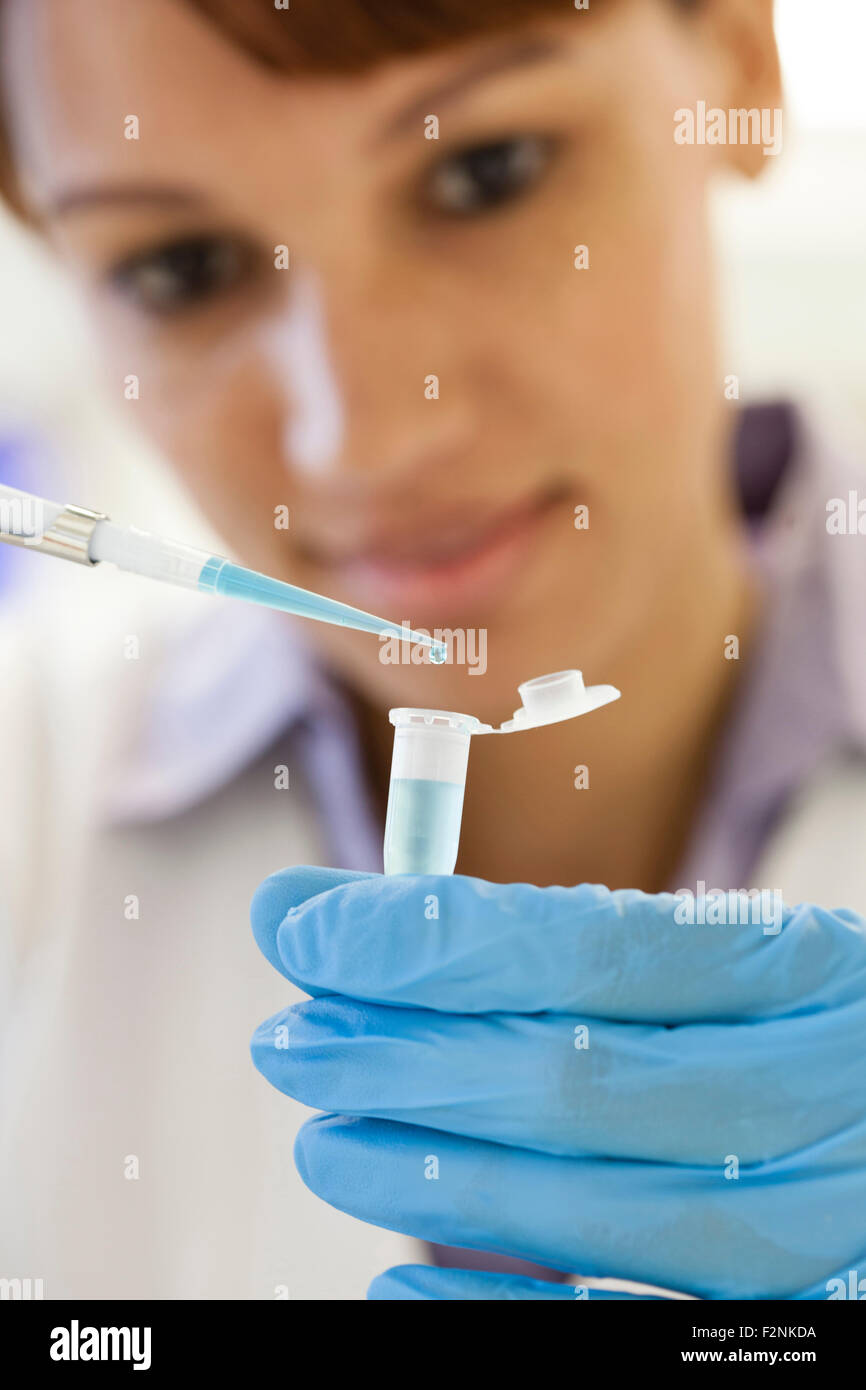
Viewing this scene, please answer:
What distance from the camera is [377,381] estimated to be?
30.8 inches

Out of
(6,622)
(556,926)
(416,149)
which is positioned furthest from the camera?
(6,622)

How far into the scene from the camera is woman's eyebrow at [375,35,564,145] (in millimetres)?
705

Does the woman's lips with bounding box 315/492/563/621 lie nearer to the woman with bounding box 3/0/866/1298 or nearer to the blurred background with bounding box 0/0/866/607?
the woman with bounding box 3/0/866/1298

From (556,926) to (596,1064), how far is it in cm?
7

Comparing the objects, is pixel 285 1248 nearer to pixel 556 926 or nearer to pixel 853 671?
pixel 556 926

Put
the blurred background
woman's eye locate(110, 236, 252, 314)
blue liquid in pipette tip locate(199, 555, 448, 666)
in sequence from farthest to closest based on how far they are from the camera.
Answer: the blurred background → woman's eye locate(110, 236, 252, 314) → blue liquid in pipette tip locate(199, 555, 448, 666)

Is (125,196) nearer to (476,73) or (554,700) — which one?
(476,73)

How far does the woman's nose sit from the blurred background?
7.7 inches

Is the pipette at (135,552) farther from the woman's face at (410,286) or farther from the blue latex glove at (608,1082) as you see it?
the woman's face at (410,286)

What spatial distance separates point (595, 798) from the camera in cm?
94

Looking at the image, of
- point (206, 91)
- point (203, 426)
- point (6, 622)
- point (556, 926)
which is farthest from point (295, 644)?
point (556, 926)

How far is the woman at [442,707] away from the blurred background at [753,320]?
10 cm

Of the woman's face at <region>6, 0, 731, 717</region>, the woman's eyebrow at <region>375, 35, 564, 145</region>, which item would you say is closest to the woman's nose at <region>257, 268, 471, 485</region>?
the woman's face at <region>6, 0, 731, 717</region>

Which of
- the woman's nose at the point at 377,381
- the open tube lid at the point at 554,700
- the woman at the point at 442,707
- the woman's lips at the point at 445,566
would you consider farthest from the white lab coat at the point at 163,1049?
the open tube lid at the point at 554,700
